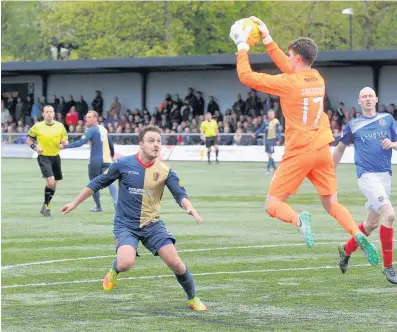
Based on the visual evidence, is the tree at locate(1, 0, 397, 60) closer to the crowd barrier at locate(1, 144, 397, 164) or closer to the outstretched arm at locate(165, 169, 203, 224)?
the crowd barrier at locate(1, 144, 397, 164)

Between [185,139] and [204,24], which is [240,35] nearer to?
[185,139]

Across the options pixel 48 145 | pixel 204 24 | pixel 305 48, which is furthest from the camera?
pixel 204 24

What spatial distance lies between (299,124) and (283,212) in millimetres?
893

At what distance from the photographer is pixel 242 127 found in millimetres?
44750

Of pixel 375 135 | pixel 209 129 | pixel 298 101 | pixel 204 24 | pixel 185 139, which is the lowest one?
pixel 375 135

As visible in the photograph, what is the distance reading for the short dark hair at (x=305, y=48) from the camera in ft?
36.6

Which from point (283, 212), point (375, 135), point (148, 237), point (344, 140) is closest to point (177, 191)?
point (148, 237)

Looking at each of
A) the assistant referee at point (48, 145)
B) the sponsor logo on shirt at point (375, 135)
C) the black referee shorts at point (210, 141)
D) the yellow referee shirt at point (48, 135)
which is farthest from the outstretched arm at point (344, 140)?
the black referee shorts at point (210, 141)

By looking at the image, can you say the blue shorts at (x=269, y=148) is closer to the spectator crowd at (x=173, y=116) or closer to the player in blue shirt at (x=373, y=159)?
the spectator crowd at (x=173, y=116)

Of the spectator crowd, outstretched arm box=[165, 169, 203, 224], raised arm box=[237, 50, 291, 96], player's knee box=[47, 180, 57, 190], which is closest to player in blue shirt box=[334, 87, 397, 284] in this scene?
raised arm box=[237, 50, 291, 96]

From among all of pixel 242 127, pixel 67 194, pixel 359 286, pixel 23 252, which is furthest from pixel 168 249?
pixel 242 127

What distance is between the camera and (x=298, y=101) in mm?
11227

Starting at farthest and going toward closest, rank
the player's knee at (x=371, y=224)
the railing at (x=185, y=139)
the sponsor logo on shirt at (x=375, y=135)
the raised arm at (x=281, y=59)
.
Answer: the railing at (x=185, y=139), the player's knee at (x=371, y=224), the sponsor logo on shirt at (x=375, y=135), the raised arm at (x=281, y=59)

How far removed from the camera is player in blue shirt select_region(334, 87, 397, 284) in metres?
12.2
